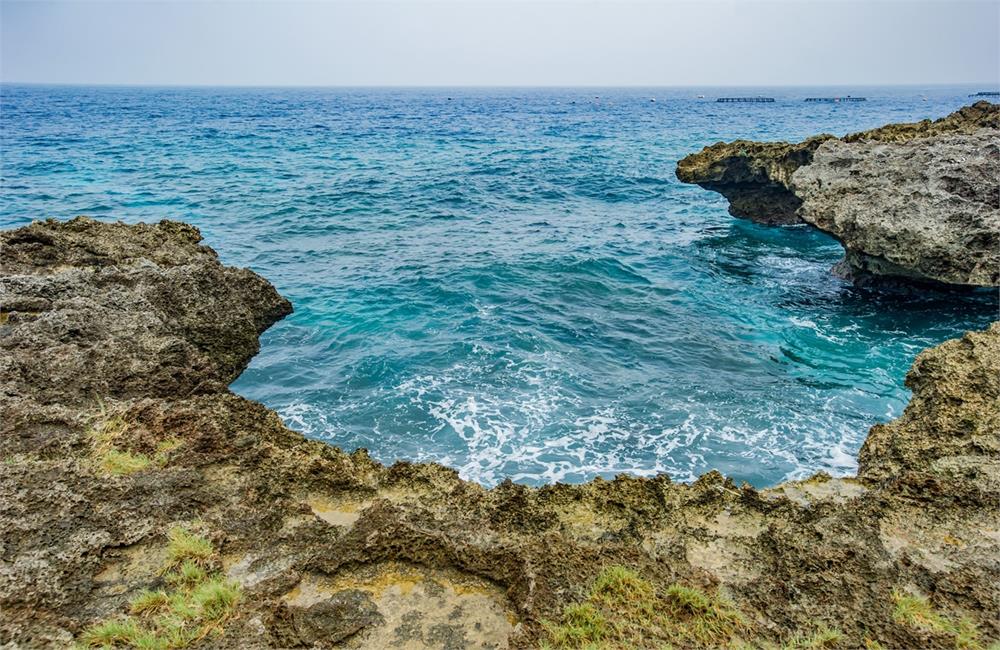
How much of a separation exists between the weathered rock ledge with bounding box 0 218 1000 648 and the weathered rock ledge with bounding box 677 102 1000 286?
1018 cm

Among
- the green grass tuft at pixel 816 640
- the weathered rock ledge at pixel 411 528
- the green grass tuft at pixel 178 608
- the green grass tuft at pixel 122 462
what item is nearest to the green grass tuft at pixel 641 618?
the weathered rock ledge at pixel 411 528

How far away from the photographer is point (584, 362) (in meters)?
16.2

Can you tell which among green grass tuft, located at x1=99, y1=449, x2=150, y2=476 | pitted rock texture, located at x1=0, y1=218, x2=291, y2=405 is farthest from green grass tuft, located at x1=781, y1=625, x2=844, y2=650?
pitted rock texture, located at x1=0, y1=218, x2=291, y2=405

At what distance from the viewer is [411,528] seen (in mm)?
6039

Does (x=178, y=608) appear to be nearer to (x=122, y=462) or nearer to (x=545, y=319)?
(x=122, y=462)

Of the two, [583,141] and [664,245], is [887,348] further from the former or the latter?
[583,141]

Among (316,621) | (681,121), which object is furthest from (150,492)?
(681,121)

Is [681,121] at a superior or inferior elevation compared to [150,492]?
superior

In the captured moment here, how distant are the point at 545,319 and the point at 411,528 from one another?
1339 cm

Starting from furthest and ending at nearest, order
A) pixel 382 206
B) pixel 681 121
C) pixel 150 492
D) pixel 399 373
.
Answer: pixel 681 121, pixel 382 206, pixel 399 373, pixel 150 492

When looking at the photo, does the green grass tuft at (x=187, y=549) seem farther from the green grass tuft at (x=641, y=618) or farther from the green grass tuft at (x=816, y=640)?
the green grass tuft at (x=816, y=640)

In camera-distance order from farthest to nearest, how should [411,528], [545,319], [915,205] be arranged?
[545,319] < [915,205] < [411,528]

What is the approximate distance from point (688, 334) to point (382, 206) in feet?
72.2

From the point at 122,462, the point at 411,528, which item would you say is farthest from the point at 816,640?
the point at 122,462
